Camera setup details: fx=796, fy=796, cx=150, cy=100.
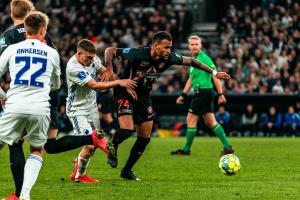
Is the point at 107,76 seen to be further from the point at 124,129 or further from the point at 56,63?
the point at 56,63

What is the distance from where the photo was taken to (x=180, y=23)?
33750 mm

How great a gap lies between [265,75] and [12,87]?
20.5 meters

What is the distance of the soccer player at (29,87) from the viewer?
346 inches

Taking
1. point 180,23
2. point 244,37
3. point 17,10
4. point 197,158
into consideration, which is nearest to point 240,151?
point 197,158

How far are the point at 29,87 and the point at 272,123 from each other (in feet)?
63.3

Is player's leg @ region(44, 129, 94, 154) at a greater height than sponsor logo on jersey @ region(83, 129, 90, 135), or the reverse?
player's leg @ region(44, 129, 94, 154)

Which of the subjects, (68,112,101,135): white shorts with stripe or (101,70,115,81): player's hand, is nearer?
(101,70,115,81): player's hand

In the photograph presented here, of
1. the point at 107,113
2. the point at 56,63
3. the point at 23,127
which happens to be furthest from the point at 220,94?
the point at 107,113

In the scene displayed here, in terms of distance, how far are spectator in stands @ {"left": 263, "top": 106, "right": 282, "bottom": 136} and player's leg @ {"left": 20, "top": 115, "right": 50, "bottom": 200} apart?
18.7m

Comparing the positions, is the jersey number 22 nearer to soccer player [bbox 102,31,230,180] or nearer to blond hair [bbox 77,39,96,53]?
blond hair [bbox 77,39,96,53]

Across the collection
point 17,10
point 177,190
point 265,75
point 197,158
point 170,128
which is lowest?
point 170,128

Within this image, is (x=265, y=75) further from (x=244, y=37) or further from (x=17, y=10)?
(x=17, y=10)

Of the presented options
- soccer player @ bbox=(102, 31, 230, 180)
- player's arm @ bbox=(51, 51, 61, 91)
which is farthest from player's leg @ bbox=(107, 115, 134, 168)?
player's arm @ bbox=(51, 51, 61, 91)

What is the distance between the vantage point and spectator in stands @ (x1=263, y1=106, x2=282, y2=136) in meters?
27.1
